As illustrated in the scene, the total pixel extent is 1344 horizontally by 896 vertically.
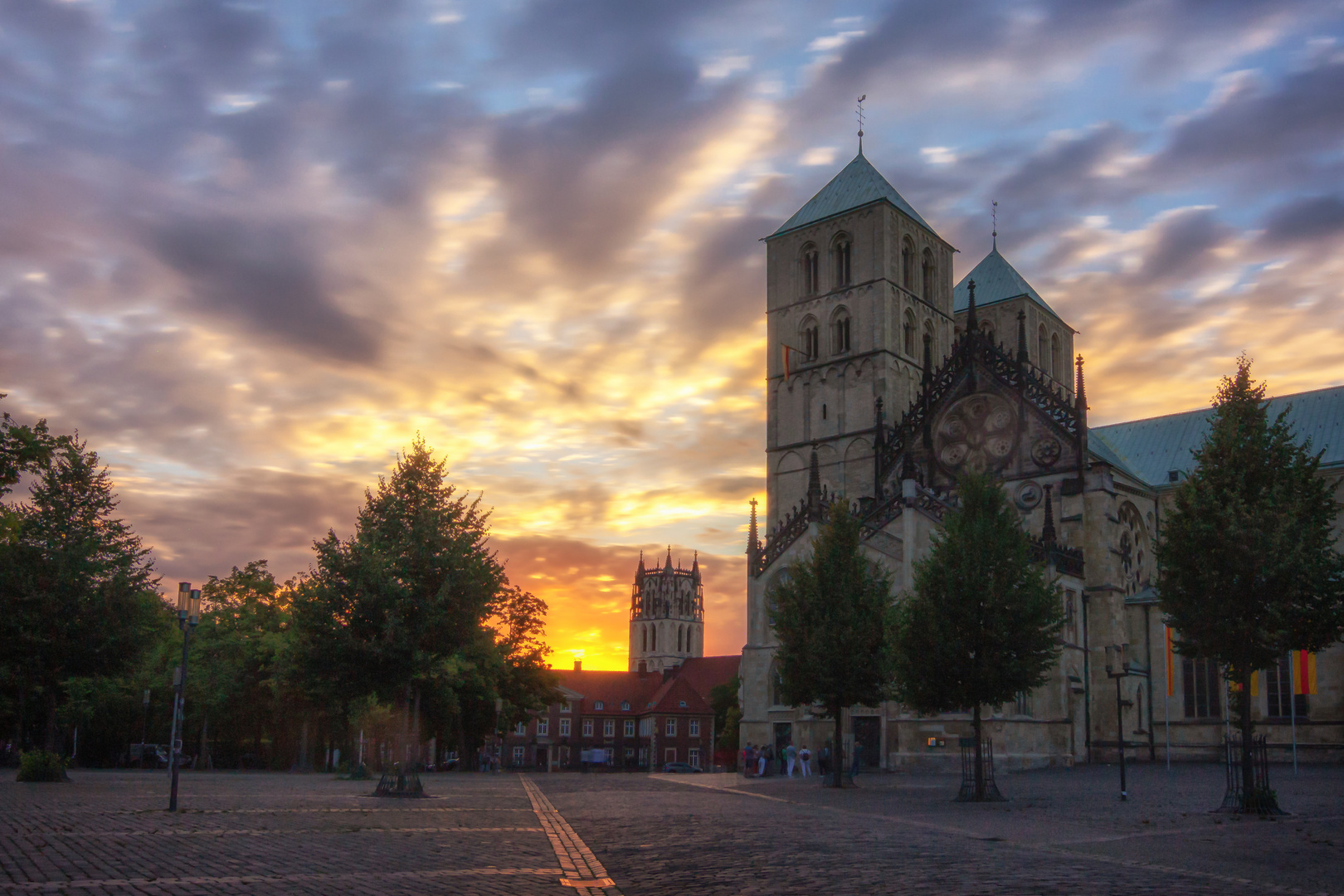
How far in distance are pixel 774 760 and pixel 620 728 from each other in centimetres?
7670

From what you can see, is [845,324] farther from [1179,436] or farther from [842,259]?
[1179,436]

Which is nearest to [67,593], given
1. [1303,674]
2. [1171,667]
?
[1171,667]

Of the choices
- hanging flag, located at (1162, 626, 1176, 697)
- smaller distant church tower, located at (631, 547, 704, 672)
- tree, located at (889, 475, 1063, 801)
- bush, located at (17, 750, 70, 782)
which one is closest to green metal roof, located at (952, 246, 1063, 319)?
hanging flag, located at (1162, 626, 1176, 697)

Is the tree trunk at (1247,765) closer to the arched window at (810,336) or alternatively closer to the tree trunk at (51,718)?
the tree trunk at (51,718)

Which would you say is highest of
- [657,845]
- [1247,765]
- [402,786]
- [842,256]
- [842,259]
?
[842,256]

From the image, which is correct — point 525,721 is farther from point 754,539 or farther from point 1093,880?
point 1093,880

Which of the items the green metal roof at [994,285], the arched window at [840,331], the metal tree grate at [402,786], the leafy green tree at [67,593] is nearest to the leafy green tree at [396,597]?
the metal tree grate at [402,786]

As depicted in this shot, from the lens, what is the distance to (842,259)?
234ft

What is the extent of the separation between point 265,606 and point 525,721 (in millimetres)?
16666

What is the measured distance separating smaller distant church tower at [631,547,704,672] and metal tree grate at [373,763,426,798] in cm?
13187

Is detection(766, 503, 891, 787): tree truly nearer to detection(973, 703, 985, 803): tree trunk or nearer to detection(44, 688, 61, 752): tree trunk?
detection(973, 703, 985, 803): tree trunk

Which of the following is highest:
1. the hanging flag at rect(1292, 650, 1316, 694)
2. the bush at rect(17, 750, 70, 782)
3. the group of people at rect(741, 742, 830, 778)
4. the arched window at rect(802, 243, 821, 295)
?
the arched window at rect(802, 243, 821, 295)

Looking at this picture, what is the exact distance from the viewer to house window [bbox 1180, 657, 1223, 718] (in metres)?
51.0

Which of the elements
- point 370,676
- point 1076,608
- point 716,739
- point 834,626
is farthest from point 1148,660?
point 716,739
